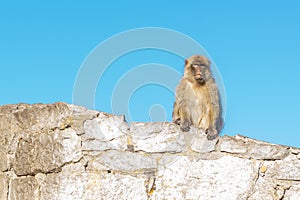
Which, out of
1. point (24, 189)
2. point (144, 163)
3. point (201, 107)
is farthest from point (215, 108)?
point (24, 189)

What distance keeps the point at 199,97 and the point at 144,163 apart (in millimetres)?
2648

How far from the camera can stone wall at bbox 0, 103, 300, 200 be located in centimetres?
498

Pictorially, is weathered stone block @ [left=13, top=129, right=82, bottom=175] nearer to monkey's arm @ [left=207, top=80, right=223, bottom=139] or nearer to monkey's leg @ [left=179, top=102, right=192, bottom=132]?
monkey's leg @ [left=179, top=102, right=192, bottom=132]

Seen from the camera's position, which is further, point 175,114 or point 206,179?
point 175,114

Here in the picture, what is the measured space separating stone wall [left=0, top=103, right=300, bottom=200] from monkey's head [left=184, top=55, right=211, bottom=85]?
241 cm

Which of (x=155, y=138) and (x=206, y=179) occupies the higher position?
(x=155, y=138)

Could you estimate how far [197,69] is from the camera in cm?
762

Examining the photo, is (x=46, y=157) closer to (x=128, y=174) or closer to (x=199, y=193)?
(x=128, y=174)

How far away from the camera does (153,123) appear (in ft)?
17.1

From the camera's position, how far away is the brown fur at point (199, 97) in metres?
7.20

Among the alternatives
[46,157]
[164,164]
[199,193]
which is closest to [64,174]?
[46,157]

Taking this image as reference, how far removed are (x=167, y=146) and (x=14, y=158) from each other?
5.82 feet

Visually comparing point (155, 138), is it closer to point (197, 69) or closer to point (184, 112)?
point (184, 112)

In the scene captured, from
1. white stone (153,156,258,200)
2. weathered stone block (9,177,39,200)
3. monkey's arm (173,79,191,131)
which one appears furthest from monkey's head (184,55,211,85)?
weathered stone block (9,177,39,200)
